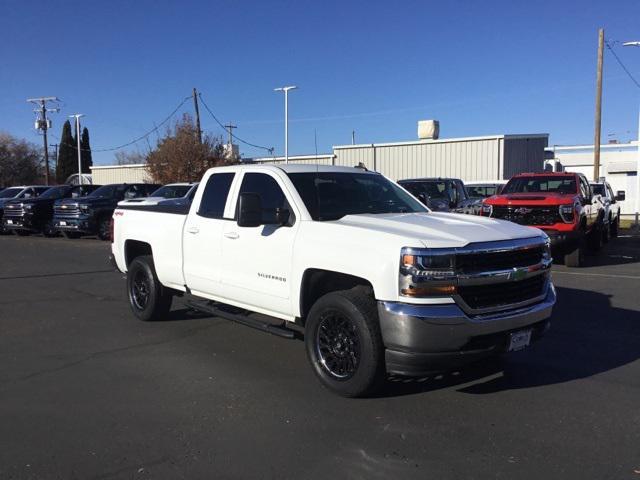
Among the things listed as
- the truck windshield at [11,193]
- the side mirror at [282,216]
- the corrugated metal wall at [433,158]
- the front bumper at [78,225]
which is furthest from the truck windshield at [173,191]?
the corrugated metal wall at [433,158]

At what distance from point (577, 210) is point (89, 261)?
35.3 feet

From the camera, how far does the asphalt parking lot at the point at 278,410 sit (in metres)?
3.79

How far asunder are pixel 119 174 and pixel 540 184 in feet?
138

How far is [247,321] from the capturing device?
19.2 ft

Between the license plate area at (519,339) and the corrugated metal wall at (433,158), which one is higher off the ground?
the corrugated metal wall at (433,158)

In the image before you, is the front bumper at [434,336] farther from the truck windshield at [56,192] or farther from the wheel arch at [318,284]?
the truck windshield at [56,192]

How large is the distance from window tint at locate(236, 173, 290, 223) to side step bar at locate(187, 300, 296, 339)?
99cm

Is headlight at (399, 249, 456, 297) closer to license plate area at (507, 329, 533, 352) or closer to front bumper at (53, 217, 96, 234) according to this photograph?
license plate area at (507, 329, 533, 352)

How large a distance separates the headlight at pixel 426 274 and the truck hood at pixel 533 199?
8546 mm

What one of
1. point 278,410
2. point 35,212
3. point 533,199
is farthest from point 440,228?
point 35,212

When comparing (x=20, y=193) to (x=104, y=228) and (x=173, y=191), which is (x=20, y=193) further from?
(x=173, y=191)

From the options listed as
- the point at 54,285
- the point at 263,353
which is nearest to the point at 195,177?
the point at 54,285

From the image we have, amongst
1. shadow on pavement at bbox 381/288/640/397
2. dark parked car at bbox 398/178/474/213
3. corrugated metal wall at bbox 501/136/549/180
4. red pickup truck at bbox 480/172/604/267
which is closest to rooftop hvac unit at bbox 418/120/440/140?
corrugated metal wall at bbox 501/136/549/180

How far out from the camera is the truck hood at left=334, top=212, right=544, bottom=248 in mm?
4449
